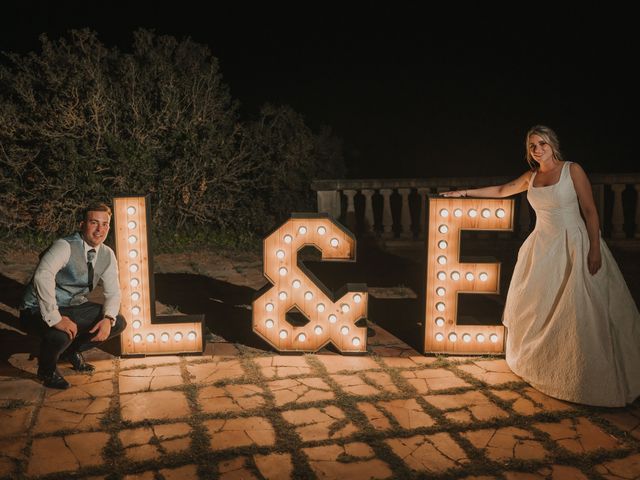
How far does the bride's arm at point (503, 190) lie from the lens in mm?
5125

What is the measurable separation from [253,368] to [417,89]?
23976 millimetres

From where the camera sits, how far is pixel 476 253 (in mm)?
11047

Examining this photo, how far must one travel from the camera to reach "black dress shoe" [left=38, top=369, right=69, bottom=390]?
15.9ft

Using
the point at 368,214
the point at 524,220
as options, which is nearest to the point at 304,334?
the point at 368,214

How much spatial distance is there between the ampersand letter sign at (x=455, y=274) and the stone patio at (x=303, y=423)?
17 cm

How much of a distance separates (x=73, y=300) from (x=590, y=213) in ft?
14.0

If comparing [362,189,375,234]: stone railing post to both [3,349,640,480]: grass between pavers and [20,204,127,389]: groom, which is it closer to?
[3,349,640,480]: grass between pavers

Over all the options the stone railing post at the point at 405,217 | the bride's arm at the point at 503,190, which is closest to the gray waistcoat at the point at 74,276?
the bride's arm at the point at 503,190

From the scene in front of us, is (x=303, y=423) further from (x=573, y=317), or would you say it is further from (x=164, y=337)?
(x=573, y=317)

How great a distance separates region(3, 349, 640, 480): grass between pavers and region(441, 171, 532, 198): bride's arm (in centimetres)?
158

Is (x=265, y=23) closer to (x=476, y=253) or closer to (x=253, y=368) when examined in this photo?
(x=476, y=253)

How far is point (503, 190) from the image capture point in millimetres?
5328

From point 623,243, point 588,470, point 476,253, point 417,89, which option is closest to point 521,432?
point 588,470

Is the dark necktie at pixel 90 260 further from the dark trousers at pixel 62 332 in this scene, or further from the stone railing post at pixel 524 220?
the stone railing post at pixel 524 220
